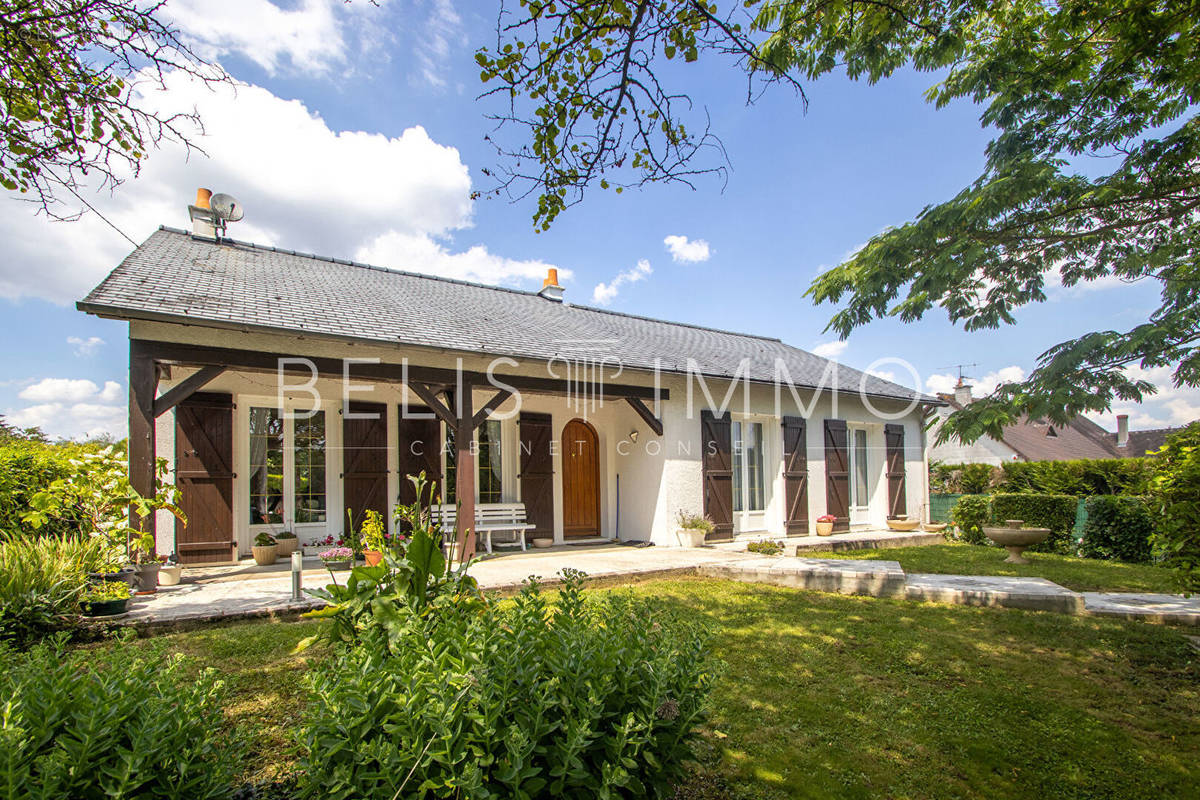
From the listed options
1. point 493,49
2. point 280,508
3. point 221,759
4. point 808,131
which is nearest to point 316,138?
point 493,49

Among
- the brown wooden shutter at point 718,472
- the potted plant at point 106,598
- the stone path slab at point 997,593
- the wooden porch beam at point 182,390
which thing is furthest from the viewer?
the brown wooden shutter at point 718,472

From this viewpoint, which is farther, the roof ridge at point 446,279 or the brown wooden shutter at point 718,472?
the roof ridge at point 446,279

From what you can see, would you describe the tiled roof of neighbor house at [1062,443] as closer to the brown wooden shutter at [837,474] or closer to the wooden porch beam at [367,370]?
the brown wooden shutter at [837,474]

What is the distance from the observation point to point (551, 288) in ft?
44.1

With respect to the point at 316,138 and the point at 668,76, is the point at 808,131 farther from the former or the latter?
the point at 316,138

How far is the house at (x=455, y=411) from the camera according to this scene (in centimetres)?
681

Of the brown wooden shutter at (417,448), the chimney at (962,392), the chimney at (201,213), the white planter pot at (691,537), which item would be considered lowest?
the white planter pot at (691,537)

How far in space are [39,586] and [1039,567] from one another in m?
10.9

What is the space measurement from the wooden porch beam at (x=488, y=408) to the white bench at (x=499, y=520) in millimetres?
1849

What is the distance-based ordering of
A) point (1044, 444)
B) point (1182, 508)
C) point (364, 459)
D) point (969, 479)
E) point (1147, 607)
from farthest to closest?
1. point (1044, 444)
2. point (969, 479)
3. point (364, 459)
4. point (1147, 607)
5. point (1182, 508)

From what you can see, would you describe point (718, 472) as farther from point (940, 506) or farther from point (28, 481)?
point (28, 481)

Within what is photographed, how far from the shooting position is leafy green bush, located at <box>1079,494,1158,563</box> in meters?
8.94

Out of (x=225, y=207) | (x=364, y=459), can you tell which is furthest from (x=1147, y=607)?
(x=225, y=207)

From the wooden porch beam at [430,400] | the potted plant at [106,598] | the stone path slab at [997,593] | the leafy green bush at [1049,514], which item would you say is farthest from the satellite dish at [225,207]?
the leafy green bush at [1049,514]
